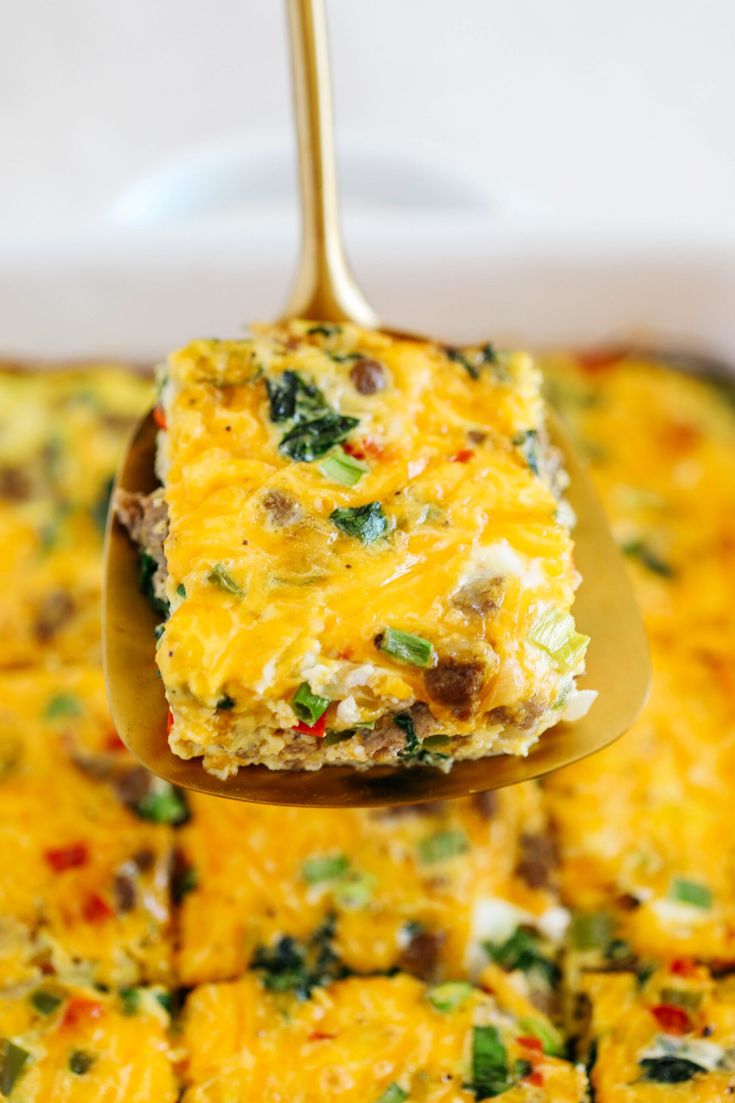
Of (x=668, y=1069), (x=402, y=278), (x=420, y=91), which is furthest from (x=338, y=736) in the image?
(x=420, y=91)

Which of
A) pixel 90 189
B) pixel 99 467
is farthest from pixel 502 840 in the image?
pixel 90 189

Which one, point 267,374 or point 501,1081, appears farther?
point 501,1081

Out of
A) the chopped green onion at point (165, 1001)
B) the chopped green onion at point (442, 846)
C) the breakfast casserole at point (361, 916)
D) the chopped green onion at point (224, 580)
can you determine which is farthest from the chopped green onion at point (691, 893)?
the chopped green onion at point (224, 580)

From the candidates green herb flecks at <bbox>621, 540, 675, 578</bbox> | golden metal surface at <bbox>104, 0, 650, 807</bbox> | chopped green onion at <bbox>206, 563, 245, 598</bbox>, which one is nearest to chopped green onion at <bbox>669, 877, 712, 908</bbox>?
golden metal surface at <bbox>104, 0, 650, 807</bbox>

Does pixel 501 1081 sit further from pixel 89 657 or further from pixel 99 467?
pixel 99 467

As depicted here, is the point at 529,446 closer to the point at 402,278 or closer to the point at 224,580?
the point at 224,580
